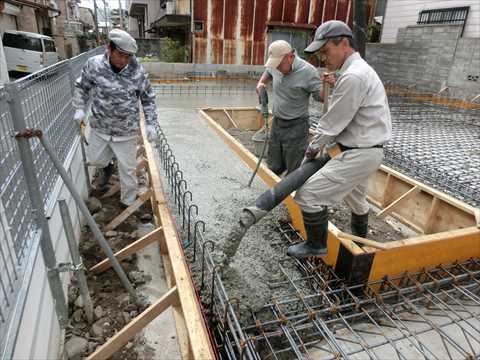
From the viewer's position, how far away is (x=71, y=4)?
34.2 metres

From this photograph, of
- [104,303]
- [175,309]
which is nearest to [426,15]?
[175,309]

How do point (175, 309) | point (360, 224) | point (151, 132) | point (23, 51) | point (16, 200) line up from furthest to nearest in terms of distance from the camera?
point (23, 51), point (151, 132), point (360, 224), point (175, 309), point (16, 200)

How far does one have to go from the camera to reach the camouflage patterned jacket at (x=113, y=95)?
3.13 m

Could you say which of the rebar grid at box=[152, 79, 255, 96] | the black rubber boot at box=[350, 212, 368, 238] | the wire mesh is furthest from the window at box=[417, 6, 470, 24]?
the black rubber boot at box=[350, 212, 368, 238]

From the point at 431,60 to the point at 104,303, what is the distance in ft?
38.8

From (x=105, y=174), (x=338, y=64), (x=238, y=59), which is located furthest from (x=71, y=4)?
(x=338, y=64)

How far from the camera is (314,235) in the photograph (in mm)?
2543

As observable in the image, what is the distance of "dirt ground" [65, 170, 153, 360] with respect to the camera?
2.23 meters

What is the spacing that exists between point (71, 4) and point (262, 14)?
2901 cm

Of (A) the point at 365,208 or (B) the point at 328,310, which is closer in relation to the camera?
(B) the point at 328,310

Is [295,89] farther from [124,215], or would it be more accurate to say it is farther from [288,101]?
[124,215]

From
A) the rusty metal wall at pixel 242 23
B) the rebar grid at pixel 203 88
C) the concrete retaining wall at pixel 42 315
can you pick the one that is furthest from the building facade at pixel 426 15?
the concrete retaining wall at pixel 42 315

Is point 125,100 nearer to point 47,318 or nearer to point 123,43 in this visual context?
point 123,43

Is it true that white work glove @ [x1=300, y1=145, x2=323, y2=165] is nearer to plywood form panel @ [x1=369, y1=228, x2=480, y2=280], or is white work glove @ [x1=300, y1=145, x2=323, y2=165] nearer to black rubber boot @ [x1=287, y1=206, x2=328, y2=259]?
black rubber boot @ [x1=287, y1=206, x2=328, y2=259]
